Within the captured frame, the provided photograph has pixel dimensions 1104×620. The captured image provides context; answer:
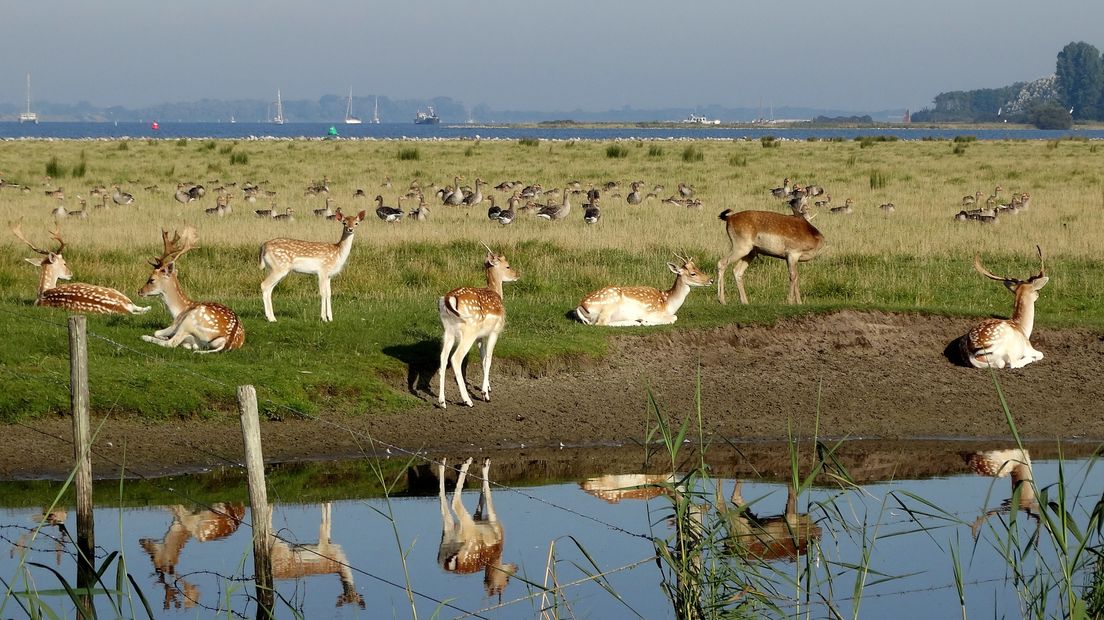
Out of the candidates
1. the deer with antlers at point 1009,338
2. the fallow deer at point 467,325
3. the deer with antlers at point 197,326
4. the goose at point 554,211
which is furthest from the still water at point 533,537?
the goose at point 554,211

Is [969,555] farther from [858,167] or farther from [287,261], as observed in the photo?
[858,167]

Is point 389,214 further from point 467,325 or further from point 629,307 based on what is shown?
point 467,325

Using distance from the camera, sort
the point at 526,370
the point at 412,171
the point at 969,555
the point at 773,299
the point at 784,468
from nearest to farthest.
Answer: the point at 969,555 → the point at 784,468 → the point at 526,370 → the point at 773,299 → the point at 412,171

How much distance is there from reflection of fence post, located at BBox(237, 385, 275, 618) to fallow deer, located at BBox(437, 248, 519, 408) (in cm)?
472

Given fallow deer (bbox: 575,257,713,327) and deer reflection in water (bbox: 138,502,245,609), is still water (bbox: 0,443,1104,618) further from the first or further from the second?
fallow deer (bbox: 575,257,713,327)

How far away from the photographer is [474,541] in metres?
8.74

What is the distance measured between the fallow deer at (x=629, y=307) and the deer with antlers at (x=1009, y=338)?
2.95 m

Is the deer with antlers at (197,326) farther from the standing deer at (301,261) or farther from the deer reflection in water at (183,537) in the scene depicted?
the deer reflection in water at (183,537)

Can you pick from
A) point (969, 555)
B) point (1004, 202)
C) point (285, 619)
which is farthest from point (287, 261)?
point (1004, 202)

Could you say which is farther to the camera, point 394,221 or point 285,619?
point 394,221

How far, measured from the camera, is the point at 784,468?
35.5ft

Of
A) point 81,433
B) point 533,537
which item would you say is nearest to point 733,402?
point 533,537

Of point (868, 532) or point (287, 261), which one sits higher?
point (287, 261)

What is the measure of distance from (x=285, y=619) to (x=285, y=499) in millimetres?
2298
